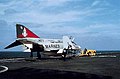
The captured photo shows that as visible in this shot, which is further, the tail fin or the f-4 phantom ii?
the tail fin

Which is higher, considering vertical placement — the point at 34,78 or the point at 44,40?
the point at 44,40

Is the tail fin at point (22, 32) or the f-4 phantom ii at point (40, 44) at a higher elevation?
the tail fin at point (22, 32)

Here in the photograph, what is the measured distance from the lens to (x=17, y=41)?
71.9m

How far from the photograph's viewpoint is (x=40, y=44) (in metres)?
74.6

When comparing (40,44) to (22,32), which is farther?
(40,44)

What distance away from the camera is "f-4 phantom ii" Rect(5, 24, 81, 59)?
237ft

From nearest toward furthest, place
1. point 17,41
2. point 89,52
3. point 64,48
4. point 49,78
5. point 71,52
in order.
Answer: point 49,78 → point 17,41 → point 64,48 → point 71,52 → point 89,52

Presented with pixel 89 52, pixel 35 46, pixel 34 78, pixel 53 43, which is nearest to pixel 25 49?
pixel 35 46

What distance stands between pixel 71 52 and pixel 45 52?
9378 millimetres

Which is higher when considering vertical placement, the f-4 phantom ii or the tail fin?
the tail fin

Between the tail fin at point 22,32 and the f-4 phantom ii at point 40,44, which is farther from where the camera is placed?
the tail fin at point 22,32

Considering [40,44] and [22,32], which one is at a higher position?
[22,32]

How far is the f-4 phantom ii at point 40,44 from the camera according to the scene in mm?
72312

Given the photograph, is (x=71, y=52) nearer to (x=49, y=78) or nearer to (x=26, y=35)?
(x=26, y=35)
